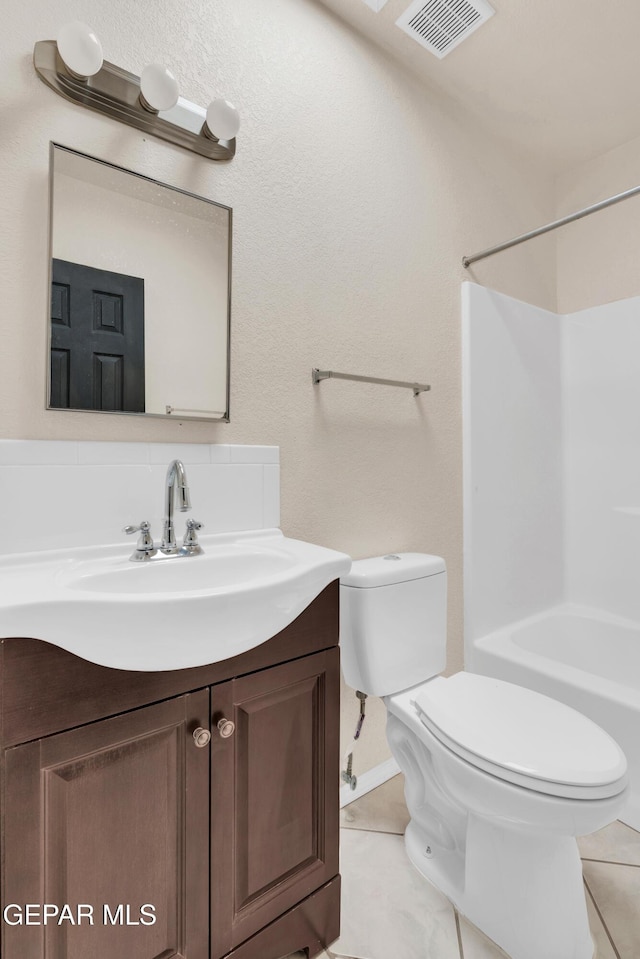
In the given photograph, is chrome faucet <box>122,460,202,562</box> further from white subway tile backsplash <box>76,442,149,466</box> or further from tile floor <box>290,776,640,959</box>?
tile floor <box>290,776,640,959</box>

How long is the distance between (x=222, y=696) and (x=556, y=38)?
7.58 feet

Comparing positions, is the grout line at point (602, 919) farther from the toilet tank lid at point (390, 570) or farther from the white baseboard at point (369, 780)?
the toilet tank lid at point (390, 570)

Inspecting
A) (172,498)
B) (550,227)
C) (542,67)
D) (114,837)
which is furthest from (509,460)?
(114,837)

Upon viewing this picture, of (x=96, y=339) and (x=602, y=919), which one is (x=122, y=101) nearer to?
(x=96, y=339)

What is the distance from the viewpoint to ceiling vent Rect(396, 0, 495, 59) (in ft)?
5.17

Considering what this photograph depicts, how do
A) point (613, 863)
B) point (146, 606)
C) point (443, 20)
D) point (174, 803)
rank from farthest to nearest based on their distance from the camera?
point (443, 20)
point (613, 863)
point (174, 803)
point (146, 606)

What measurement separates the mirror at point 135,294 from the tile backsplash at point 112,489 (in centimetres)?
11

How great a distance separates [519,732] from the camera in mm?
1176

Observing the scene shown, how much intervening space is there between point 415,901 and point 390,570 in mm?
850

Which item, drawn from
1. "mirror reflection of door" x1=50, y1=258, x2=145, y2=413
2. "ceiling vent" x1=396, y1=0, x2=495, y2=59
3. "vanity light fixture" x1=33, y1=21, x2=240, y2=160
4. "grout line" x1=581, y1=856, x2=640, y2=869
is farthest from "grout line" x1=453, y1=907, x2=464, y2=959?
"ceiling vent" x1=396, y1=0, x2=495, y2=59

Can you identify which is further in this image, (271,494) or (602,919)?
(271,494)

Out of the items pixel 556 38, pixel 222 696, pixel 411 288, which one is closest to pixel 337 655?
pixel 222 696

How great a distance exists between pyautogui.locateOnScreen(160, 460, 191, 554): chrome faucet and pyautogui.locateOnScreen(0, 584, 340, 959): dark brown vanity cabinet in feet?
1.10

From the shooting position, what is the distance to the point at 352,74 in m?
1.65
